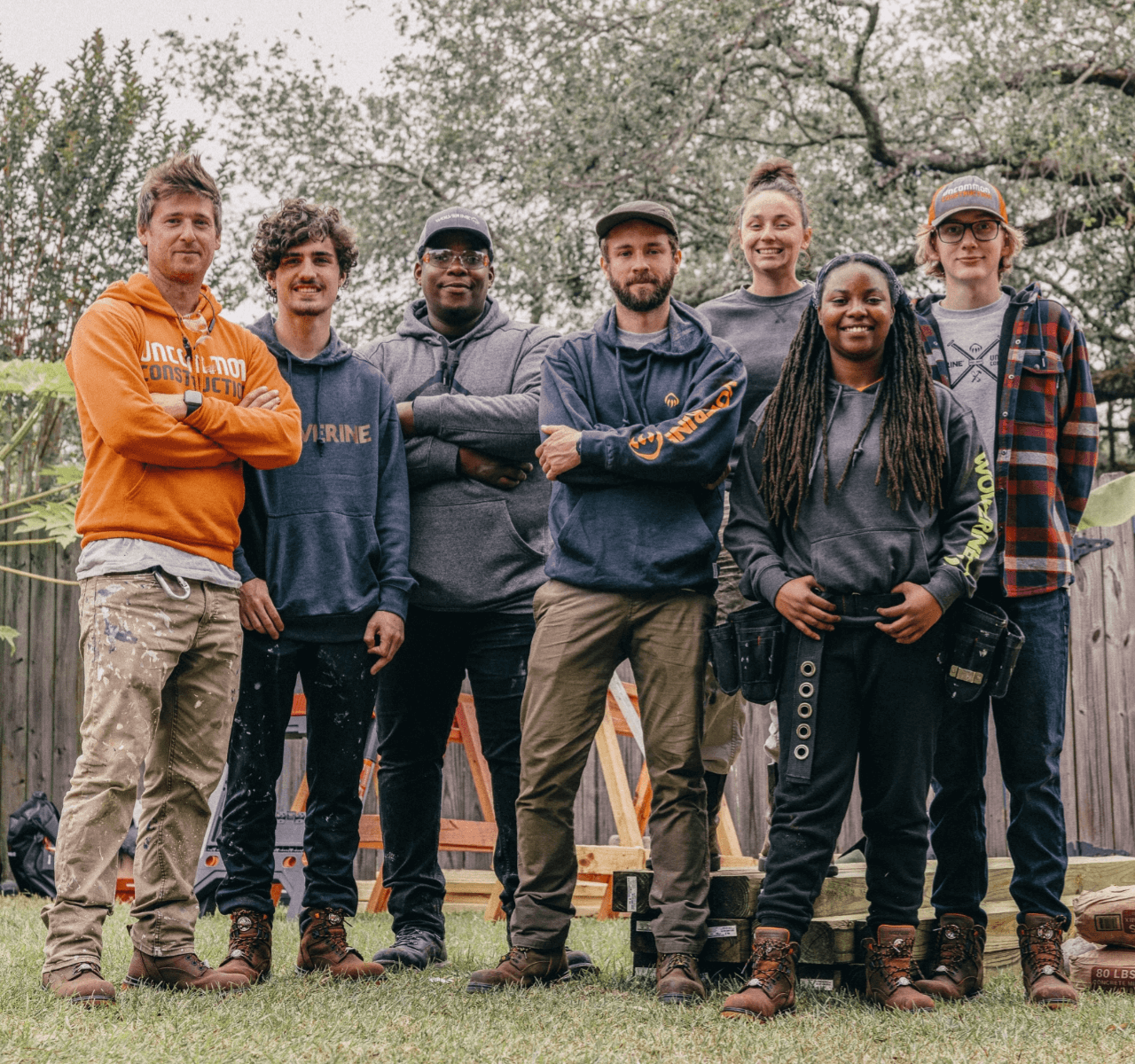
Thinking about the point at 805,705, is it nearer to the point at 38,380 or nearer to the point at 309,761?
A: the point at 309,761

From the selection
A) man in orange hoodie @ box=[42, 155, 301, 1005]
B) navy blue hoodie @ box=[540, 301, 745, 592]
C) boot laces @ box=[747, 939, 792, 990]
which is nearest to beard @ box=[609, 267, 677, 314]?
navy blue hoodie @ box=[540, 301, 745, 592]

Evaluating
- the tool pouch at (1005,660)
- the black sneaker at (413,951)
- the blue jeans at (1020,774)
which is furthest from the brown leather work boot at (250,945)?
the tool pouch at (1005,660)

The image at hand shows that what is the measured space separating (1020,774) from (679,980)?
121 cm

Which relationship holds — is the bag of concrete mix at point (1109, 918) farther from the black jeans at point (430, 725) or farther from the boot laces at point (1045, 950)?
the black jeans at point (430, 725)

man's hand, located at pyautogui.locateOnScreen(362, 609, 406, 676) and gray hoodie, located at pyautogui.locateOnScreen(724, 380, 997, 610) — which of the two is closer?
gray hoodie, located at pyautogui.locateOnScreen(724, 380, 997, 610)

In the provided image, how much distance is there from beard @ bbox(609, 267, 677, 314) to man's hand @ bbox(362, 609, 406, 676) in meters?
1.25

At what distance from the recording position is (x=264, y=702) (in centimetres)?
369

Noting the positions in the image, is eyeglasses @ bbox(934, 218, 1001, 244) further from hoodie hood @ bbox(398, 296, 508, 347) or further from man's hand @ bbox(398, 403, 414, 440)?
man's hand @ bbox(398, 403, 414, 440)

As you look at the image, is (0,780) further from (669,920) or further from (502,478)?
(669,920)

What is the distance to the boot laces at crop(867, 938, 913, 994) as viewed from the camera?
3.24 metres

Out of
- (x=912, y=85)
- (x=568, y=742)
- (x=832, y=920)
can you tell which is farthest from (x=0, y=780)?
(x=912, y=85)

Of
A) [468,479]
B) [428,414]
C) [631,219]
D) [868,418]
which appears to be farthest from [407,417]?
[868,418]

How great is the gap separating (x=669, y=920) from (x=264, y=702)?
1.42 meters

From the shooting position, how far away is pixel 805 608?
10.8ft
